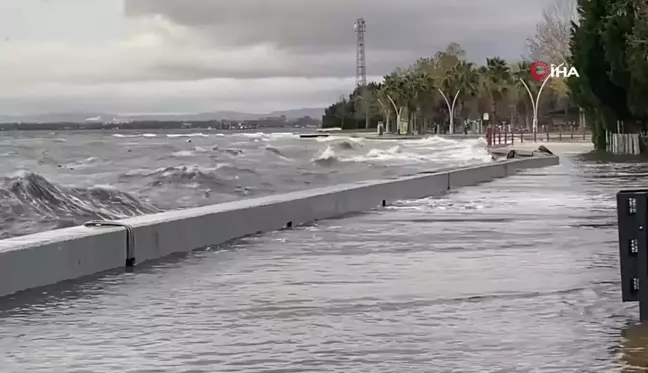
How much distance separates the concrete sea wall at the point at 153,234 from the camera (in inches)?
386

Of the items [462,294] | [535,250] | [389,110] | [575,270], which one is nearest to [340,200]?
[535,250]

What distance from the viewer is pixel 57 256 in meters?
10.2

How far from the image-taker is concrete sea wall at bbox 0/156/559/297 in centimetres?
980

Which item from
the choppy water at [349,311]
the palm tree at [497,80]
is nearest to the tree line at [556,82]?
the palm tree at [497,80]

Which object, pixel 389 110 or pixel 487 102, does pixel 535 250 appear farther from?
pixel 389 110

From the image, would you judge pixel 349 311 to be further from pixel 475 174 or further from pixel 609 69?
pixel 609 69

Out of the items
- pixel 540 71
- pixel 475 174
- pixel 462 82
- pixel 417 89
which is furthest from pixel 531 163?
pixel 417 89

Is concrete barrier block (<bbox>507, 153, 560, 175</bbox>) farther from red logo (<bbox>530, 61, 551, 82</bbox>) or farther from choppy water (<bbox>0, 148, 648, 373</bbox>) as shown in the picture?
red logo (<bbox>530, 61, 551, 82</bbox>)

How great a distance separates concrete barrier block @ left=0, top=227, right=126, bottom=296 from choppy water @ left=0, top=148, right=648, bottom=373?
22 cm

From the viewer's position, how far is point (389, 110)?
16438 centimetres

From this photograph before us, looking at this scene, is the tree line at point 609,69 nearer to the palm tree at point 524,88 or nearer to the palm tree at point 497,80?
the palm tree at point 524,88

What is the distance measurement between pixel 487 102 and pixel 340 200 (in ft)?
392

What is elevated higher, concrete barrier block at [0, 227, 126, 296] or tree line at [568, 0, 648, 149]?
tree line at [568, 0, 648, 149]

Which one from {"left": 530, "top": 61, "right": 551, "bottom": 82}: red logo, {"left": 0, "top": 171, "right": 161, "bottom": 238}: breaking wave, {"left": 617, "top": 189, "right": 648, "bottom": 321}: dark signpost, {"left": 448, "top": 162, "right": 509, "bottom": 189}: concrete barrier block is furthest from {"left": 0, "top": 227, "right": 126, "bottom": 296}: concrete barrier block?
{"left": 530, "top": 61, "right": 551, "bottom": 82}: red logo
